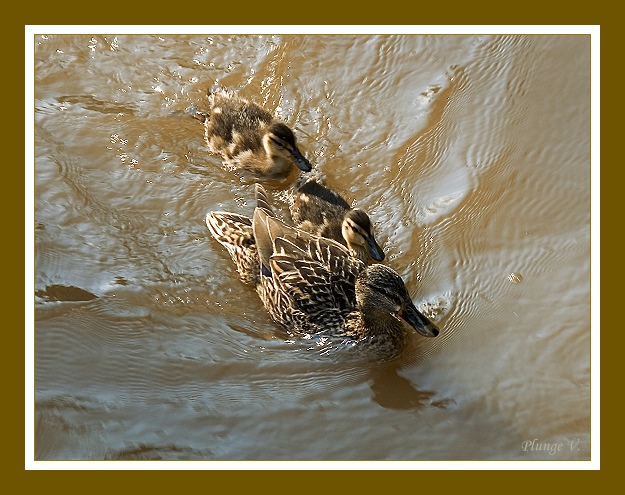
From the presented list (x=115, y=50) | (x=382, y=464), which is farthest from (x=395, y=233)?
(x=115, y=50)

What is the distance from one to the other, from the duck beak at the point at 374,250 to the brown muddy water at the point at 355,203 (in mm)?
116

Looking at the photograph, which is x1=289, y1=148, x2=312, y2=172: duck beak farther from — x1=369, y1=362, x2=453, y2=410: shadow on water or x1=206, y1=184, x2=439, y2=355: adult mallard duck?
x1=369, y1=362, x2=453, y2=410: shadow on water

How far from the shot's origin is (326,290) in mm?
3348

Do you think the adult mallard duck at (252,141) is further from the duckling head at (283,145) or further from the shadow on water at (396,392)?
the shadow on water at (396,392)

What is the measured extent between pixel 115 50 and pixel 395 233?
2230 mm

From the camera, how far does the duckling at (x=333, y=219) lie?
3.57m

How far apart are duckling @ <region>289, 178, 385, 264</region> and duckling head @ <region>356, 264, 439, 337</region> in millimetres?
370

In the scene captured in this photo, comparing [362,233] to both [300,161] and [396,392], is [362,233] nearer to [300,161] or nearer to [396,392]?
[300,161]

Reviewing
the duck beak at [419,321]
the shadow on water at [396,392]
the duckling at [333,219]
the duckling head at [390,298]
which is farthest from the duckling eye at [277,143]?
the shadow on water at [396,392]

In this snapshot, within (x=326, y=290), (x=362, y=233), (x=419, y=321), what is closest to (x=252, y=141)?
(x=362, y=233)

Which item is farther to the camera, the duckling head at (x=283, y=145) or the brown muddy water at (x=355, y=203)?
the duckling head at (x=283, y=145)

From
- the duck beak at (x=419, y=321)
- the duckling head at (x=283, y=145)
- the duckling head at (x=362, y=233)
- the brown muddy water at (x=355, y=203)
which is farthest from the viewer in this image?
the duckling head at (x=283, y=145)

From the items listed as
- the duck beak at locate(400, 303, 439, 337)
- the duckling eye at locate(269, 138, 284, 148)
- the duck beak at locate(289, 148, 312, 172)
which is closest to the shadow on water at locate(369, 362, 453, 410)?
the duck beak at locate(400, 303, 439, 337)

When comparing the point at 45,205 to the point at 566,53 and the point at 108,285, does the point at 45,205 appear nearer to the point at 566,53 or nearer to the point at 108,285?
the point at 108,285
